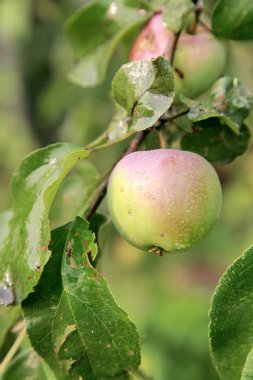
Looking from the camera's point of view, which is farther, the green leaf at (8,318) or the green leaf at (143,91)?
the green leaf at (8,318)

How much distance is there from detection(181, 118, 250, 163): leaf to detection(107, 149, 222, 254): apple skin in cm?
16

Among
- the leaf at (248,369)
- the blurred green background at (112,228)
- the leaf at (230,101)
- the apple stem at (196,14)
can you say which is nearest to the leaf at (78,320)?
the leaf at (248,369)

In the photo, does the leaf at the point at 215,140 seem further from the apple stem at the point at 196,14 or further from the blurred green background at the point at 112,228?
the blurred green background at the point at 112,228

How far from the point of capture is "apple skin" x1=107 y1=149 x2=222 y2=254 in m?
0.80

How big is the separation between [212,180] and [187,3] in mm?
308

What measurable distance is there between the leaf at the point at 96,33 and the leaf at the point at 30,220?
274mm

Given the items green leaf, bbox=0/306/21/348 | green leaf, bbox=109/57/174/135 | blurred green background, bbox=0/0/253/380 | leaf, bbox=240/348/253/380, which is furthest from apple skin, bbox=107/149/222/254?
blurred green background, bbox=0/0/253/380

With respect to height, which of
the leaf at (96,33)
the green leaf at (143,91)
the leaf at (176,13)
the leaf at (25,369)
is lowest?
the leaf at (25,369)

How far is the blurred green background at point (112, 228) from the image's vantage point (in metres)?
2.27

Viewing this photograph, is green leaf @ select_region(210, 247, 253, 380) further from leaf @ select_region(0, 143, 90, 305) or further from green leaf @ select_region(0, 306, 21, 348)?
green leaf @ select_region(0, 306, 21, 348)

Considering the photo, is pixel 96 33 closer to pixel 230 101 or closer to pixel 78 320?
pixel 230 101

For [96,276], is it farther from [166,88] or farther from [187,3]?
[187,3]

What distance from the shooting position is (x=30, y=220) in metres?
0.85

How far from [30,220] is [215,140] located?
0.31m
